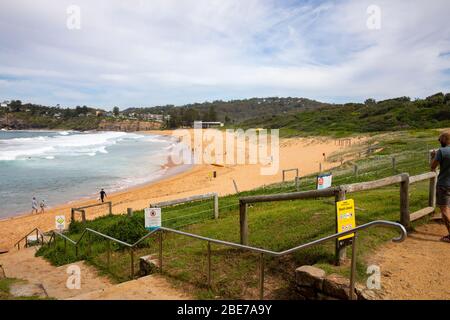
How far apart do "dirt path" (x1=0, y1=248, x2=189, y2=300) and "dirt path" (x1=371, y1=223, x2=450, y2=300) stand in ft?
9.37

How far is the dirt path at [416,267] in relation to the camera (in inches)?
176

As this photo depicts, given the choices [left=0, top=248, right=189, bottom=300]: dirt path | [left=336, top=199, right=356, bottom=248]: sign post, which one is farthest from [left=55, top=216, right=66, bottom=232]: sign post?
[left=336, top=199, right=356, bottom=248]: sign post

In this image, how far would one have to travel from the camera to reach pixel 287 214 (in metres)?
9.02

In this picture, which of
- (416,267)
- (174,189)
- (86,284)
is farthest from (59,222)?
(416,267)

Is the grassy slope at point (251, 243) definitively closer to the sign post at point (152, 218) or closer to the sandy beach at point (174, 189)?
the sign post at point (152, 218)

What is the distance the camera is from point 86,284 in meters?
7.63

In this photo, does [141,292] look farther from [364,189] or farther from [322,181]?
[322,181]

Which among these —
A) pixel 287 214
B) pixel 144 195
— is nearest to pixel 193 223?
pixel 287 214

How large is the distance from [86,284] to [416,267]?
243 inches

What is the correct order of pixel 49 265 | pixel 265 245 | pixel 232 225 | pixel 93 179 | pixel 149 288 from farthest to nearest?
pixel 93 179 < pixel 49 265 < pixel 232 225 < pixel 265 245 < pixel 149 288

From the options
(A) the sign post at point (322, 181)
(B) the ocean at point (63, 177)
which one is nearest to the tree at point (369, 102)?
(B) the ocean at point (63, 177)
